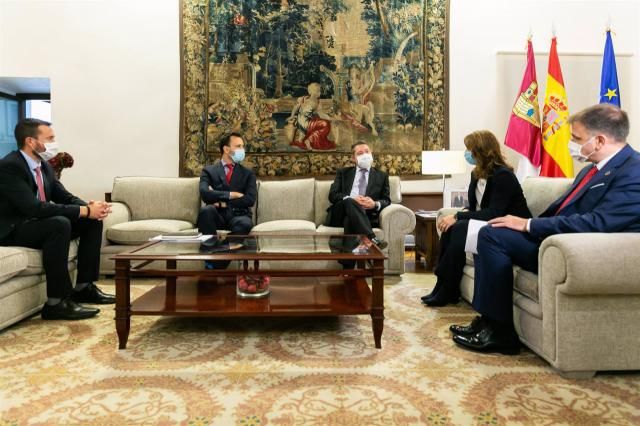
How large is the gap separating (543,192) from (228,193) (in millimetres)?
2395

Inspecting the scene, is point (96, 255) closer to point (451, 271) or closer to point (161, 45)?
point (451, 271)

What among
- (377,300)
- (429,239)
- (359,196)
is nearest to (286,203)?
(359,196)

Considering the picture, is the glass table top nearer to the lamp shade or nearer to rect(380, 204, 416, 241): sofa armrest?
rect(380, 204, 416, 241): sofa armrest

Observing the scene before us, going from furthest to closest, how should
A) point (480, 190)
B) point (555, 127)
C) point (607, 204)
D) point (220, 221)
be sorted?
point (555, 127), point (220, 221), point (480, 190), point (607, 204)

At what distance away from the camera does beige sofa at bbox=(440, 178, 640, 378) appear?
5.95ft

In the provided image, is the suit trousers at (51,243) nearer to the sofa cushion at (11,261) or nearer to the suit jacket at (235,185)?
the sofa cushion at (11,261)

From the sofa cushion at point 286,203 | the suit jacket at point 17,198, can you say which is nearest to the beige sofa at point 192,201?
the sofa cushion at point 286,203

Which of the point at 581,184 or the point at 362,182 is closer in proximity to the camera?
the point at 581,184

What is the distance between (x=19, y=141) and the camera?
9.51 ft

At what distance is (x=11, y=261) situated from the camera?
2.49 metres

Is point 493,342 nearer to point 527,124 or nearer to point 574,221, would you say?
point 574,221

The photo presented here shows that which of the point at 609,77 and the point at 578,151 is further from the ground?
the point at 609,77

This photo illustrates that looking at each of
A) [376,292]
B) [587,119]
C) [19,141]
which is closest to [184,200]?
[19,141]

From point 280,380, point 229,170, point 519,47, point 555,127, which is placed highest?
point 519,47
